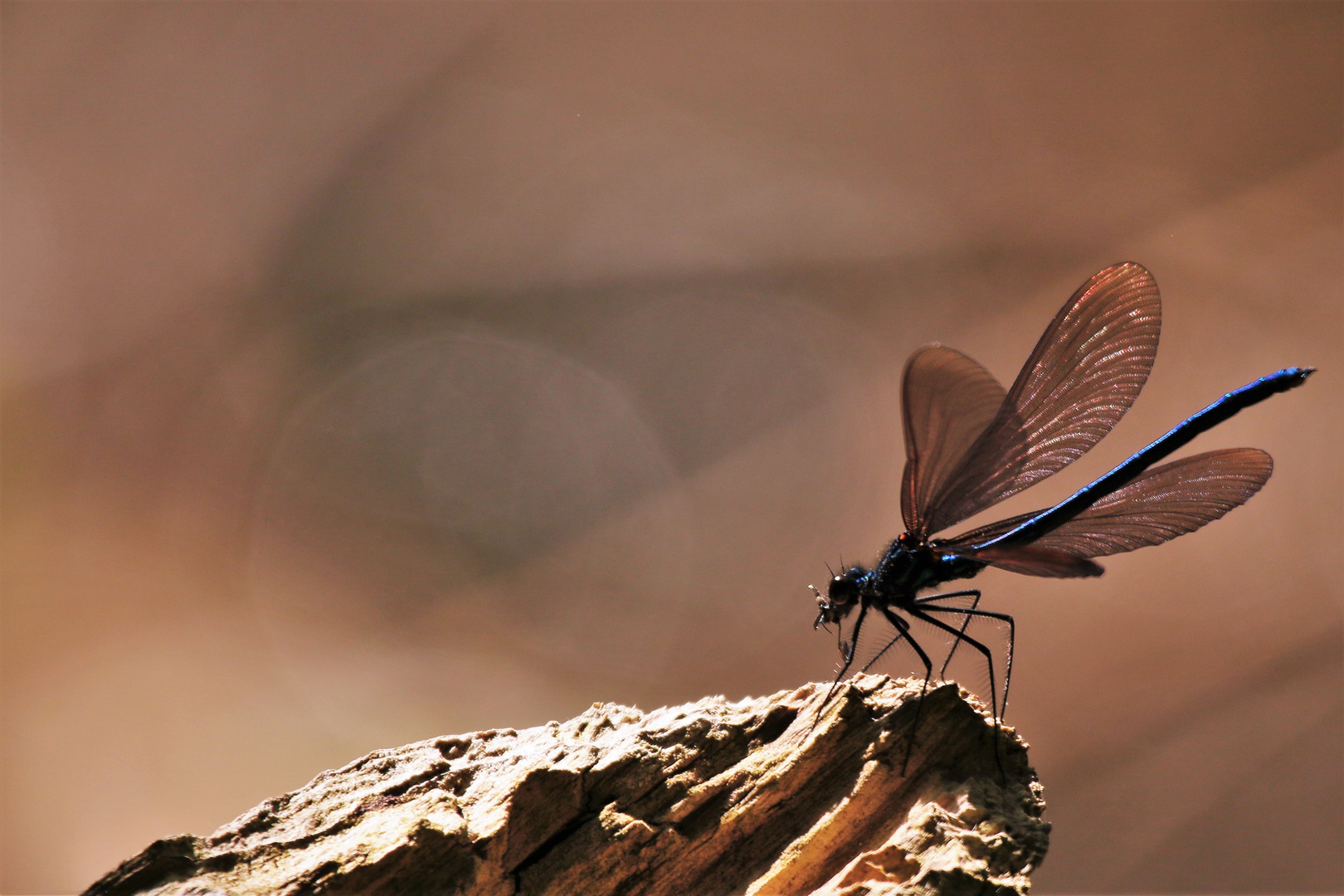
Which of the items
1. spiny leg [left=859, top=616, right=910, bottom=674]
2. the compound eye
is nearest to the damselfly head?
the compound eye

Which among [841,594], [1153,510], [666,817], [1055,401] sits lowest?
[666,817]

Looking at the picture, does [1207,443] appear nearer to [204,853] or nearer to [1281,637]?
[1281,637]

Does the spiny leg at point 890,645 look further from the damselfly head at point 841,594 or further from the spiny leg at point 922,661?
the damselfly head at point 841,594

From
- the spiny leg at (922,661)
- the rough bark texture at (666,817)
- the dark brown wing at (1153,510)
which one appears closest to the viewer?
the rough bark texture at (666,817)

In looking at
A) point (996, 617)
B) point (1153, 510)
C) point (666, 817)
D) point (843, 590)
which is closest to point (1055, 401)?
point (1153, 510)

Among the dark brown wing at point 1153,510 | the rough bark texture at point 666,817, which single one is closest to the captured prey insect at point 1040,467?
the dark brown wing at point 1153,510

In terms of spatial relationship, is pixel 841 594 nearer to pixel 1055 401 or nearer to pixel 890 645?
pixel 890 645

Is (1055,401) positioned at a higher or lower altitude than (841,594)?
higher
